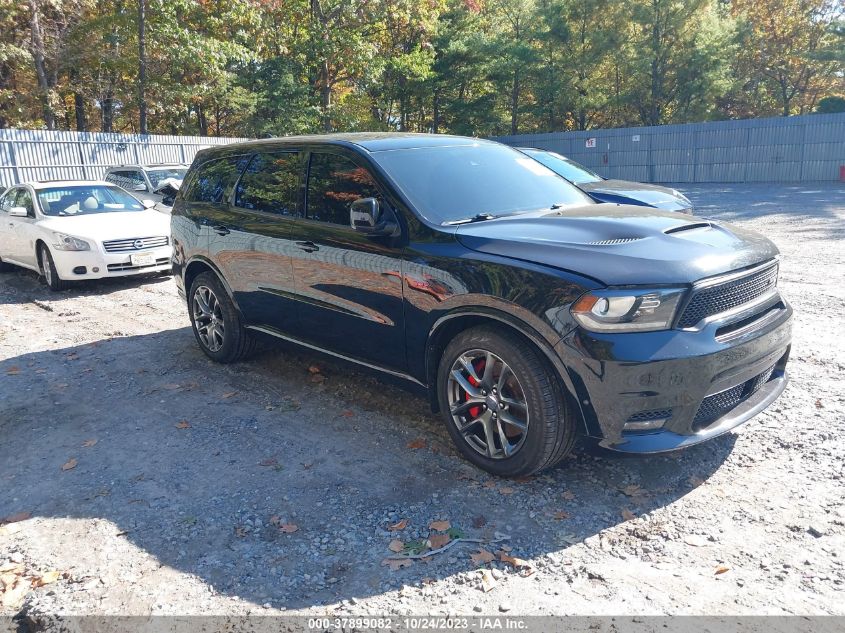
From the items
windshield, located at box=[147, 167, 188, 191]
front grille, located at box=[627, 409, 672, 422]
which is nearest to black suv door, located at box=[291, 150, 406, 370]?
front grille, located at box=[627, 409, 672, 422]

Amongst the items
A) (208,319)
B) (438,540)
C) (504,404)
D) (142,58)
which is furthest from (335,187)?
(142,58)

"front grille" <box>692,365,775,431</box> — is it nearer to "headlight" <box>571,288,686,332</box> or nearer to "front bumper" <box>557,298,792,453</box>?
"front bumper" <box>557,298,792,453</box>

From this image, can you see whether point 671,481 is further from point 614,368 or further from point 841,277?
point 841,277

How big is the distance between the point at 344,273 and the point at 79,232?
6.44 metres

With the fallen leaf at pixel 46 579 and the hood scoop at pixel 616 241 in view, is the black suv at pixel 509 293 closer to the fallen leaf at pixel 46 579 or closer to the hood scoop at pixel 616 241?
the hood scoop at pixel 616 241

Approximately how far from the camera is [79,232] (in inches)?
359

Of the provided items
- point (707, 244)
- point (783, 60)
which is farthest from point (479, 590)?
point (783, 60)

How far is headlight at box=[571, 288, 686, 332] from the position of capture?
3148 mm

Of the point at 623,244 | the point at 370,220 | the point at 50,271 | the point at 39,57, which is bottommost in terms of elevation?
the point at 50,271

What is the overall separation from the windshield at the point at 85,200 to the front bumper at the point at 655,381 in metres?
9.10

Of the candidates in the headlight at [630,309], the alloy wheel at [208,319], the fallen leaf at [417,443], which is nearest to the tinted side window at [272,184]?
the alloy wheel at [208,319]

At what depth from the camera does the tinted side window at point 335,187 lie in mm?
4348

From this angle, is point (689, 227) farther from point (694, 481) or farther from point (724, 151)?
point (724, 151)

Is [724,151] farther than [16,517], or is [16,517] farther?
[724,151]
